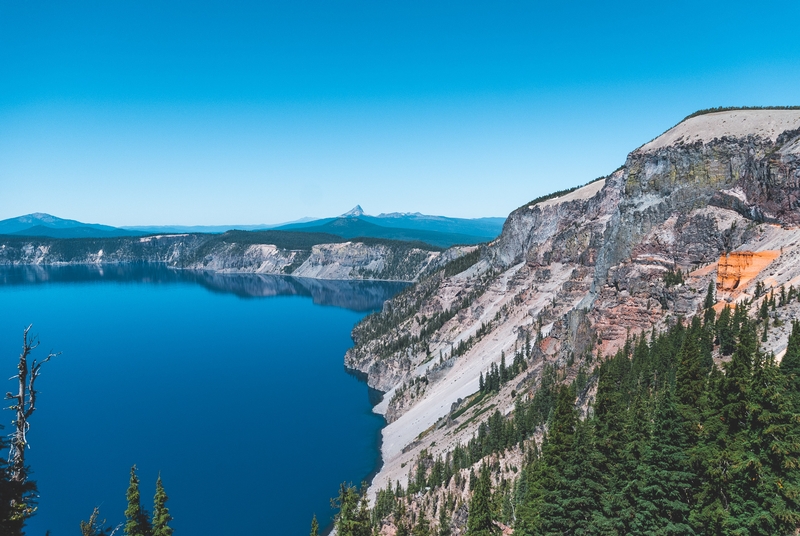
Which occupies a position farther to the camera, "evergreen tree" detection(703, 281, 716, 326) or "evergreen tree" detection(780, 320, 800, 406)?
"evergreen tree" detection(703, 281, 716, 326)

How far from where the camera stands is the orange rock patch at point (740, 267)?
68.8 metres

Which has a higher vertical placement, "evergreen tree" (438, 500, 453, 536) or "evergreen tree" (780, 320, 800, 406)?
"evergreen tree" (780, 320, 800, 406)

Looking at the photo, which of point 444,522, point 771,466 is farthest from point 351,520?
point 444,522

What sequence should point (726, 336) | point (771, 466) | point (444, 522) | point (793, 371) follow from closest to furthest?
point (771, 466)
point (793, 371)
point (726, 336)
point (444, 522)

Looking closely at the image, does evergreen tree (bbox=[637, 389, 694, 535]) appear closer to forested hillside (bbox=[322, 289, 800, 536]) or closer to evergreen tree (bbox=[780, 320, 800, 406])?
forested hillside (bbox=[322, 289, 800, 536])

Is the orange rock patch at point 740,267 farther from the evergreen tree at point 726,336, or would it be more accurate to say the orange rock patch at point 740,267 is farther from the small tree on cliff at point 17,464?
the small tree on cliff at point 17,464

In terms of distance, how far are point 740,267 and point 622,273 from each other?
19234mm

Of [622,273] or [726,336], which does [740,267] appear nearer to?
[622,273]

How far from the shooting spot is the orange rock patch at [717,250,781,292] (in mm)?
68812

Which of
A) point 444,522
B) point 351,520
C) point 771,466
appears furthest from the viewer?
point 444,522

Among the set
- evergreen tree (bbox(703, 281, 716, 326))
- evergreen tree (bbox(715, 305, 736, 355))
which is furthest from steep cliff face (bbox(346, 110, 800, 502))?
evergreen tree (bbox(715, 305, 736, 355))

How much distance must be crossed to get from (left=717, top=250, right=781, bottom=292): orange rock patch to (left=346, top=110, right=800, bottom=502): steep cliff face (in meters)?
0.28

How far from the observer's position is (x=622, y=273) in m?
87.1

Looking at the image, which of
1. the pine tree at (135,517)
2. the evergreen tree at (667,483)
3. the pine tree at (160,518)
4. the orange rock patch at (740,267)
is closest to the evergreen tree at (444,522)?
the evergreen tree at (667,483)
